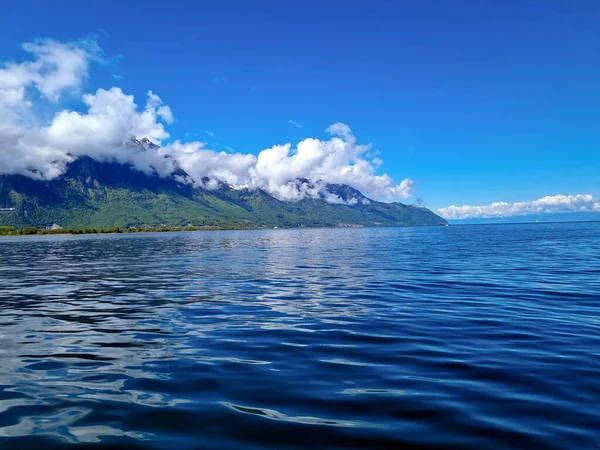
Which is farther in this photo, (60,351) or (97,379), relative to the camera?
(60,351)

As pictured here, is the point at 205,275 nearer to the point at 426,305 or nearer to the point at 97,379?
the point at 426,305

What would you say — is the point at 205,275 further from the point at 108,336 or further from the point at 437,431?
the point at 437,431

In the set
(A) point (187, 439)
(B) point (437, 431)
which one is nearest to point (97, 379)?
(A) point (187, 439)

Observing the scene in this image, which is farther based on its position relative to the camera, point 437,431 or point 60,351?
point 60,351

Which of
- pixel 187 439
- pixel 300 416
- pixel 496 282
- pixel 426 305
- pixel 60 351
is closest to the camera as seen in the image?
pixel 187 439

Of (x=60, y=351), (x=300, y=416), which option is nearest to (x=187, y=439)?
(x=300, y=416)

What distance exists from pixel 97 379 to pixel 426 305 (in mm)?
17849

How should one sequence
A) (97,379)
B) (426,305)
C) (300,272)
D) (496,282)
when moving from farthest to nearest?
(300,272)
(496,282)
(426,305)
(97,379)

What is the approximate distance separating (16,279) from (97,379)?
35.8 metres

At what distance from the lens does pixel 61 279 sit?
132ft

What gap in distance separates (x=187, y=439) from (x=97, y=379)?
511 cm

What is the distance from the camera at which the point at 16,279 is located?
41000 mm

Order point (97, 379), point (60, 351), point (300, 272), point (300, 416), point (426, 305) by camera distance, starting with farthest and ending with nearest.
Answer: point (300, 272), point (426, 305), point (60, 351), point (97, 379), point (300, 416)

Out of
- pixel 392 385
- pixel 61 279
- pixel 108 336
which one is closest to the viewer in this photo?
pixel 392 385
